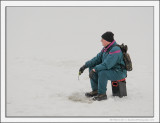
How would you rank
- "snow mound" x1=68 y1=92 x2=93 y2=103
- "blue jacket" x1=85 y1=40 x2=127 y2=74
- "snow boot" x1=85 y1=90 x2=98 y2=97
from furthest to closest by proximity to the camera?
"snow boot" x1=85 y1=90 x2=98 y2=97 → "snow mound" x1=68 y1=92 x2=93 y2=103 → "blue jacket" x1=85 y1=40 x2=127 y2=74

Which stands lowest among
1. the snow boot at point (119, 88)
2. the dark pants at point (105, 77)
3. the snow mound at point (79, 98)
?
the snow mound at point (79, 98)

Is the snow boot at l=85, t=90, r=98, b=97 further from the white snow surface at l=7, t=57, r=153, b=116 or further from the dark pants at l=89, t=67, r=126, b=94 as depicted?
the dark pants at l=89, t=67, r=126, b=94

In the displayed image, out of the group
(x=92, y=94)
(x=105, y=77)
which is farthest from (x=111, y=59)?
(x=92, y=94)

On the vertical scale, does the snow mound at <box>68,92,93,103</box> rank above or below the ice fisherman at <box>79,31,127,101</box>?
below

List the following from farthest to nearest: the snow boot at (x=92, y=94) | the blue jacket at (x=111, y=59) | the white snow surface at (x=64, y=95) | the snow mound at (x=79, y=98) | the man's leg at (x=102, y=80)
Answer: the snow boot at (x=92, y=94) < the snow mound at (x=79, y=98) < the man's leg at (x=102, y=80) < the blue jacket at (x=111, y=59) < the white snow surface at (x=64, y=95)

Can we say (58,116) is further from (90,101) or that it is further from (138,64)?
(138,64)

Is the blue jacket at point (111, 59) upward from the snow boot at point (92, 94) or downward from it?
upward

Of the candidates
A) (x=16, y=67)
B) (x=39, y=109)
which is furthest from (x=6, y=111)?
(x=16, y=67)

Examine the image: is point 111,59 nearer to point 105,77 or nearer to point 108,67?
point 108,67

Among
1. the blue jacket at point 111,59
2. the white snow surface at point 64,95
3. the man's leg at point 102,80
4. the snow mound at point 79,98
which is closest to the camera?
the white snow surface at point 64,95

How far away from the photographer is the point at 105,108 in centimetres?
599

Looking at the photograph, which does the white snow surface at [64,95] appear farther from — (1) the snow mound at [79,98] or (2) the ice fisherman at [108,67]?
(2) the ice fisherman at [108,67]

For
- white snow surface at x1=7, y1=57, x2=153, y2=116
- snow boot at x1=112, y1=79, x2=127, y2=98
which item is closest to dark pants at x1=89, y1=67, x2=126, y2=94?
snow boot at x1=112, y1=79, x2=127, y2=98

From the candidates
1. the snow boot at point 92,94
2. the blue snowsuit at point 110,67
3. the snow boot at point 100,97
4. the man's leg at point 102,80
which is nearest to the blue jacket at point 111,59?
the blue snowsuit at point 110,67
